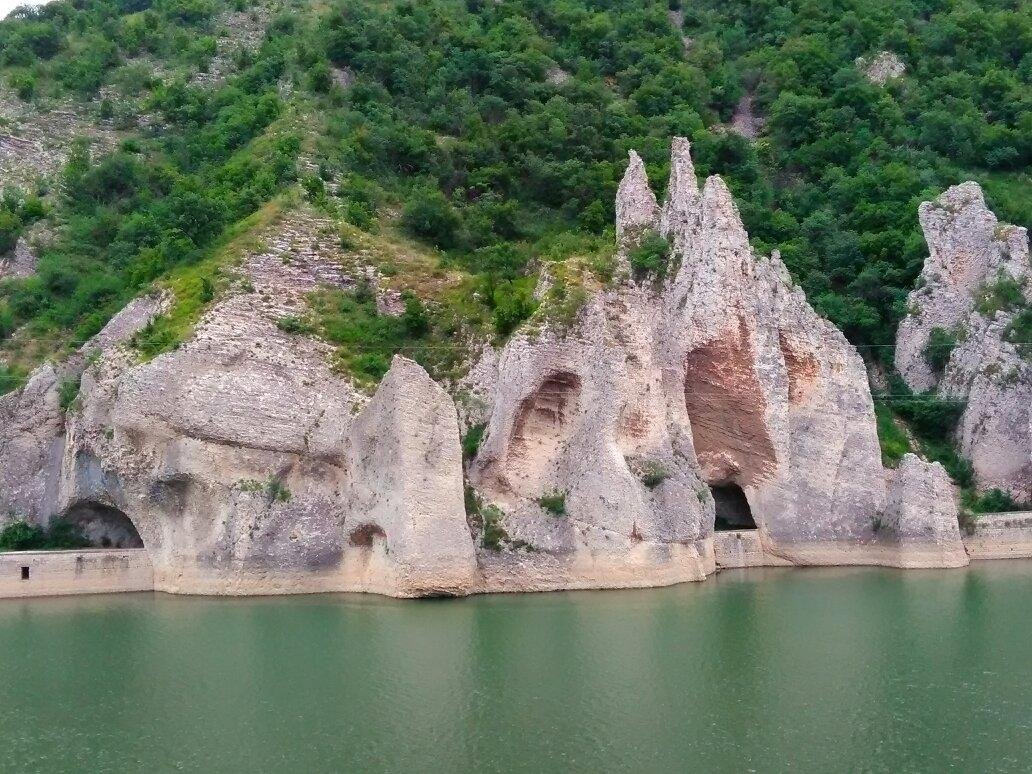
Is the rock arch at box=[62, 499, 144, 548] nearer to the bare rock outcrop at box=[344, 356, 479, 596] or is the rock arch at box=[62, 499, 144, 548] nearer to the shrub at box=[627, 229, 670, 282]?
the bare rock outcrop at box=[344, 356, 479, 596]

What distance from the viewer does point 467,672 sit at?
23.3 m

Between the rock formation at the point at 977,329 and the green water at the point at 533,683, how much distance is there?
38.1 feet

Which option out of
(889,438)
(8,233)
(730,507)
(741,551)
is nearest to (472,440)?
(741,551)

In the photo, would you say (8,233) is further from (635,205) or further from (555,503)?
(555,503)

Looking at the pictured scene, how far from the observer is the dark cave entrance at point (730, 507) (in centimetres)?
4244

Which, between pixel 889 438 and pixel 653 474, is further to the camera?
pixel 889 438

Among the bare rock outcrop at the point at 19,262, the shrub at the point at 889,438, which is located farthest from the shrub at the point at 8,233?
the shrub at the point at 889,438

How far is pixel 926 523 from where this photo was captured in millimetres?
37812

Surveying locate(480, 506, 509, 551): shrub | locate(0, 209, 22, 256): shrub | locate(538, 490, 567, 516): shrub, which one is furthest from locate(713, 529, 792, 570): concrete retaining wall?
locate(0, 209, 22, 256): shrub

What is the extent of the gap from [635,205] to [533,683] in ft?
81.2

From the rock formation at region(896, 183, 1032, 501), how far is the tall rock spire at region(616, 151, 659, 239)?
546 inches

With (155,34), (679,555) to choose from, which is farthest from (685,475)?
(155,34)

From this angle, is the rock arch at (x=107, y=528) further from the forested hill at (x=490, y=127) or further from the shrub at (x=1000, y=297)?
the shrub at (x=1000, y=297)

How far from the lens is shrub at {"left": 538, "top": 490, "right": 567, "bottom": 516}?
→ 34.7 m
